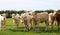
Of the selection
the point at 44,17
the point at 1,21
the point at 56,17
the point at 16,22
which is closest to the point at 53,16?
the point at 56,17

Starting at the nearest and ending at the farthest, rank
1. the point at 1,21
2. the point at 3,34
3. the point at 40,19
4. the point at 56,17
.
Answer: the point at 3,34 < the point at 1,21 < the point at 40,19 < the point at 56,17

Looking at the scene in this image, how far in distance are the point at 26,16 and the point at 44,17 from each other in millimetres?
2196

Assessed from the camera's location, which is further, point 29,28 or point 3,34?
point 29,28

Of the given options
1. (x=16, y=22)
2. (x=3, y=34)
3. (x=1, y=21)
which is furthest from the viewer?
(x=16, y=22)

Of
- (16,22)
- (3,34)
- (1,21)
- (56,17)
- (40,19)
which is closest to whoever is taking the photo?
(3,34)

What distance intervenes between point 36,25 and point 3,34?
594cm

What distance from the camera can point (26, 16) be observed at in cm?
2612

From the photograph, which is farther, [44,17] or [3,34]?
[44,17]

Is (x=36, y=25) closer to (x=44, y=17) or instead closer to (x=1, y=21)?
(x=44, y=17)

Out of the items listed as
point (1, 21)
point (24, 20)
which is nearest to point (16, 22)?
point (24, 20)

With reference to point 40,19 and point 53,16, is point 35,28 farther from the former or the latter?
point 53,16

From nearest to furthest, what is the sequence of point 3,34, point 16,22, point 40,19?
1. point 3,34
2. point 40,19
3. point 16,22

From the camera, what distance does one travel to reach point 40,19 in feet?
81.4

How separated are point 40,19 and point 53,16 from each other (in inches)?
97.7
